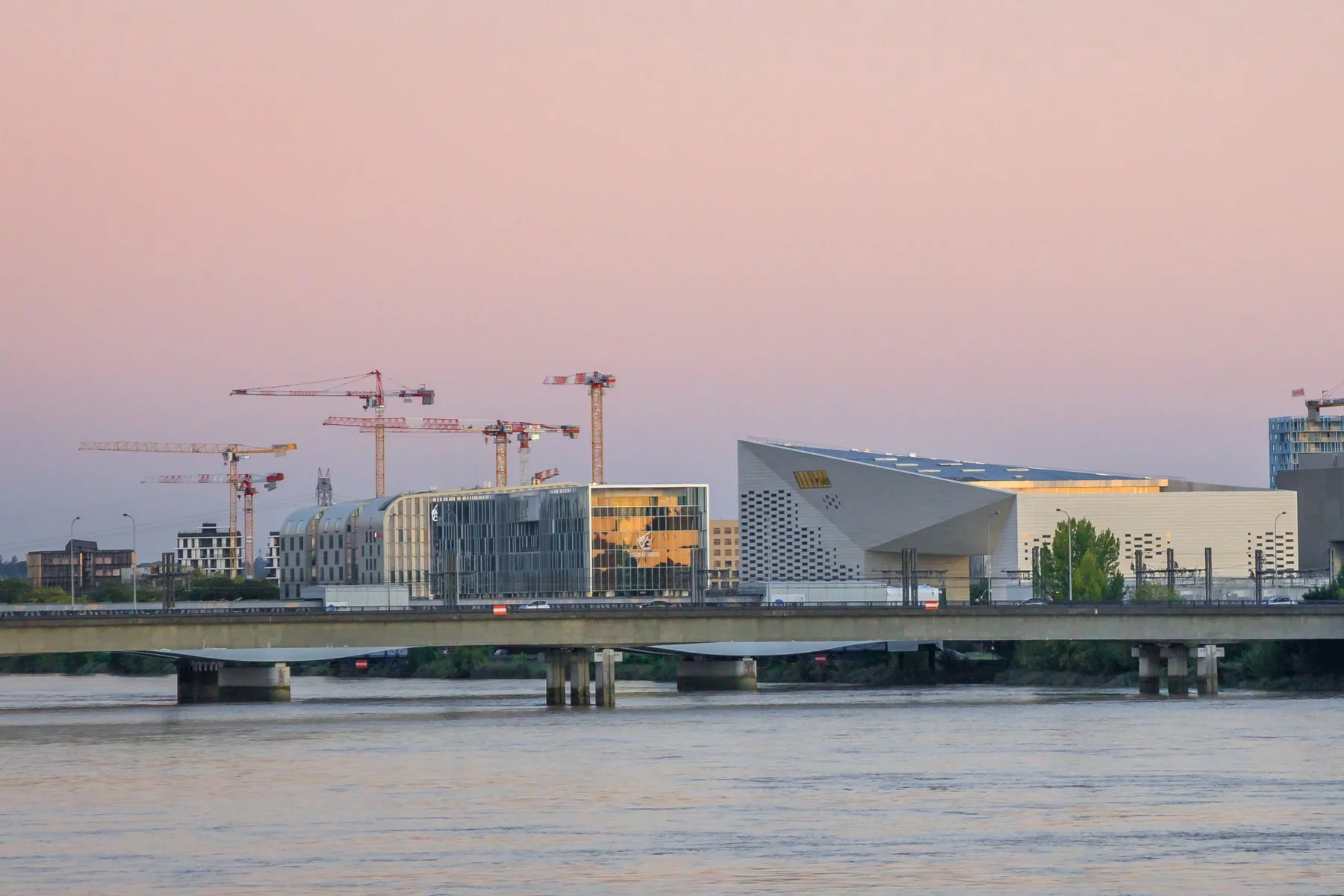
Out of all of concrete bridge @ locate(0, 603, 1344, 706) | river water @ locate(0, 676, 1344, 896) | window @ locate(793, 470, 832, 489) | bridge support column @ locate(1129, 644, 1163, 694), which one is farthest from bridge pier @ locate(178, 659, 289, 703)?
window @ locate(793, 470, 832, 489)

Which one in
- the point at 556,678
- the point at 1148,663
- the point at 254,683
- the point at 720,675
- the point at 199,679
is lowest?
the point at 720,675

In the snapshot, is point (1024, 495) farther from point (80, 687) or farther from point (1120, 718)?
point (1120, 718)

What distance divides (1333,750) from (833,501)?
11452 cm

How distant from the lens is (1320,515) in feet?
580

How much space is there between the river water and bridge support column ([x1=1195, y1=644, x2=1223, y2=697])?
15.3m

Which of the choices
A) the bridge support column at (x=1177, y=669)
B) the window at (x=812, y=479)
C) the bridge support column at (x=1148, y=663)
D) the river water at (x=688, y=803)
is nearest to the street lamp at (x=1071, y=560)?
the bridge support column at (x=1148, y=663)

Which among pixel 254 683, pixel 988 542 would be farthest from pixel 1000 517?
pixel 254 683

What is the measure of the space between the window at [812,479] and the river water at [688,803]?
284ft

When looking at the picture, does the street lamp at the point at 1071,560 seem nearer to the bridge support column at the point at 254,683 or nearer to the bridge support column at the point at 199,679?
the bridge support column at the point at 254,683

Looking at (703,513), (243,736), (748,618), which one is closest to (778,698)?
(748,618)

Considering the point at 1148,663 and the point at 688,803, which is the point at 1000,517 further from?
the point at 688,803

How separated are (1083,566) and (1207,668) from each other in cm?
3421

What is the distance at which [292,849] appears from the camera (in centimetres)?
3966

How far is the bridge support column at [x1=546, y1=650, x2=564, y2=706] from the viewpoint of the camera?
10225cm
